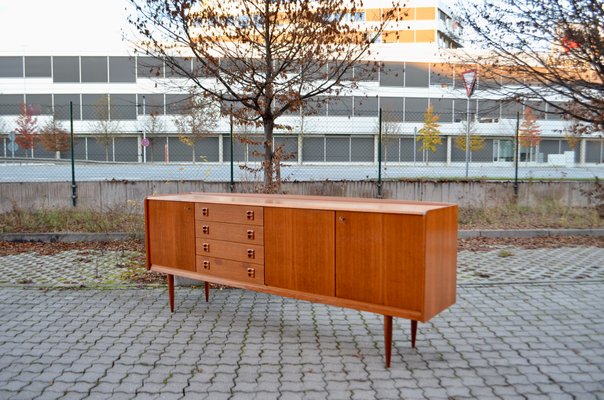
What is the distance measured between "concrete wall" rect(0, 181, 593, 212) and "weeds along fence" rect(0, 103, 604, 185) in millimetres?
336

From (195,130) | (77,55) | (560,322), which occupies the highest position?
(77,55)

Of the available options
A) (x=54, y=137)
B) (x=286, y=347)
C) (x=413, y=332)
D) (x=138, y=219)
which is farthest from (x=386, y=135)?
(x=286, y=347)

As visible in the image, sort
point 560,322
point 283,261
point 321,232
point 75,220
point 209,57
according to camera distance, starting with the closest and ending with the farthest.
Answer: point 321,232 → point 283,261 → point 560,322 → point 209,57 → point 75,220

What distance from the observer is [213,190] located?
11148 millimetres

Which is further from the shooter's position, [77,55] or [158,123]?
[77,55]

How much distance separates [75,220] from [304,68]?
5.50 metres

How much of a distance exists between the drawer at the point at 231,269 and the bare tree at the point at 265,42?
3301 mm

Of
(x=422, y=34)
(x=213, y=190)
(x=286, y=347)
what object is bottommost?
(x=286, y=347)

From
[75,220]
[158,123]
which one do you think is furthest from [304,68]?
[158,123]

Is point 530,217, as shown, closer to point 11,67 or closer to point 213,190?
point 213,190

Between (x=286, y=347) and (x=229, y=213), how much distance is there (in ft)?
4.56

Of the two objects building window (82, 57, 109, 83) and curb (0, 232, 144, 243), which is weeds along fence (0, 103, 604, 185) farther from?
building window (82, 57, 109, 83)

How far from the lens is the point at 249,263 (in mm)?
4965

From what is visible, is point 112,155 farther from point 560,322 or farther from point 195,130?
→ point 560,322
